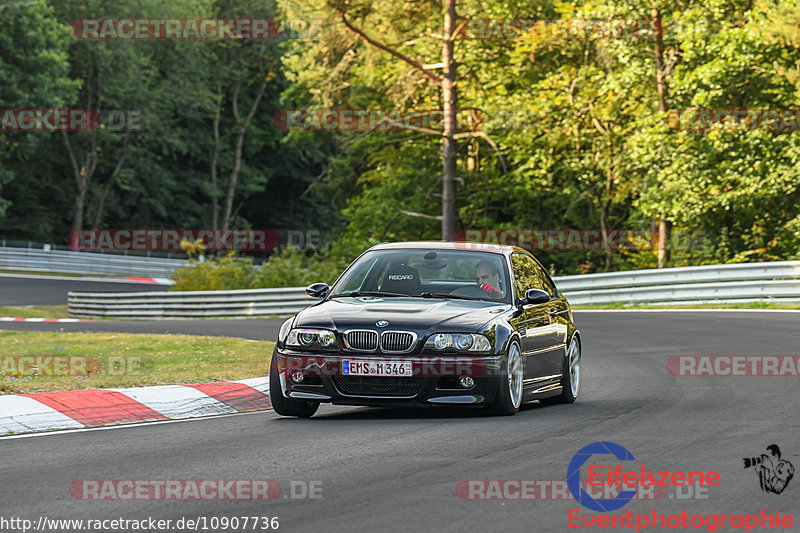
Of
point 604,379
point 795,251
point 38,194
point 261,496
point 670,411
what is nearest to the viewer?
point 261,496

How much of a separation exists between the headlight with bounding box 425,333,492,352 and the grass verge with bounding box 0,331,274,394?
12.1 feet

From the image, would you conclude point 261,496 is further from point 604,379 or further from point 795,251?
point 795,251

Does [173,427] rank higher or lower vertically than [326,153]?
lower

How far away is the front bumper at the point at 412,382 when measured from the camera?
966 centimetres

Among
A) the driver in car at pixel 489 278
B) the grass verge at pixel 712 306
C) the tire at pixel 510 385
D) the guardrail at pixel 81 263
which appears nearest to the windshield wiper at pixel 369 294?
the driver in car at pixel 489 278

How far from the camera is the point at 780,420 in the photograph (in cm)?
954

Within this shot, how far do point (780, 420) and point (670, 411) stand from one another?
3.26 feet

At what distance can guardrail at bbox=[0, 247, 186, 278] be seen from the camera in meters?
52.0

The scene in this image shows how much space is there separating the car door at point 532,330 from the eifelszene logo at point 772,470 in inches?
118

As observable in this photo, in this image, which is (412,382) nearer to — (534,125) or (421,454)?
(421,454)

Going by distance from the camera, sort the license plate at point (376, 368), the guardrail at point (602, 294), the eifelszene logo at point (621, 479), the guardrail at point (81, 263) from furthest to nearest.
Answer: the guardrail at point (81, 263), the guardrail at point (602, 294), the license plate at point (376, 368), the eifelszene logo at point (621, 479)

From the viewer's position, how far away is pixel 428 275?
37.1ft

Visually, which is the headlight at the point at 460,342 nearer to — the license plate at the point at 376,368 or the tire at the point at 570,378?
the license plate at the point at 376,368

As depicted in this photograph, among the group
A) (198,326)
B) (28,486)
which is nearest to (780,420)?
(28,486)
